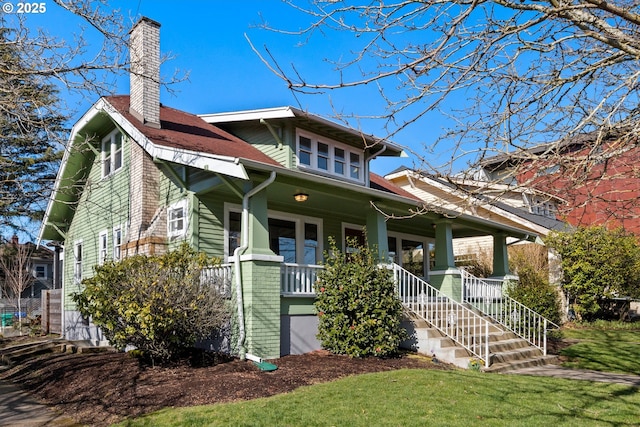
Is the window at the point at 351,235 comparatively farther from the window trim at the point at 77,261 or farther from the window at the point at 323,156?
the window trim at the point at 77,261

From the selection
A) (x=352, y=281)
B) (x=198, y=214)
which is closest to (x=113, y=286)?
(x=198, y=214)

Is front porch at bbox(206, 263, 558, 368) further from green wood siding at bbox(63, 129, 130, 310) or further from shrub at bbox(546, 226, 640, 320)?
shrub at bbox(546, 226, 640, 320)

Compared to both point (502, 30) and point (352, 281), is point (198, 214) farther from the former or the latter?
point (502, 30)

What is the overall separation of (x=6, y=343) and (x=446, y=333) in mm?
13939

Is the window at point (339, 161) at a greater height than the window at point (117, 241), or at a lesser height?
greater

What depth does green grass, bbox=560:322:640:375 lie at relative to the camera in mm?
10844

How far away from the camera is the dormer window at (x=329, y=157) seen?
43.9ft

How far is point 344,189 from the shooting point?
11.4 m

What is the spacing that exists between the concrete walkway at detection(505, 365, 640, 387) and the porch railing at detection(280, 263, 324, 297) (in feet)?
14.1

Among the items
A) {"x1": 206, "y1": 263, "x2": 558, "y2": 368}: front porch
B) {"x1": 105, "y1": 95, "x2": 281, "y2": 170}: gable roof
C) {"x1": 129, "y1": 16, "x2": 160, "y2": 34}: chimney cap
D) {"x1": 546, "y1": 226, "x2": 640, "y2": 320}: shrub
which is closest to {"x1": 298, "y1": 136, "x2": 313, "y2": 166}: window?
{"x1": 105, "y1": 95, "x2": 281, "y2": 170}: gable roof

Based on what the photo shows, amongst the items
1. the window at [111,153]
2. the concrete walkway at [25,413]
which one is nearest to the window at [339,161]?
the window at [111,153]

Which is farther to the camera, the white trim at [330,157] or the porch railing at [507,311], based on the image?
the white trim at [330,157]

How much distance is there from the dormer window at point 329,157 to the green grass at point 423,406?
6.73 metres

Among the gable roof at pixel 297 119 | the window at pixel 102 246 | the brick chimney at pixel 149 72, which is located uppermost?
the brick chimney at pixel 149 72
